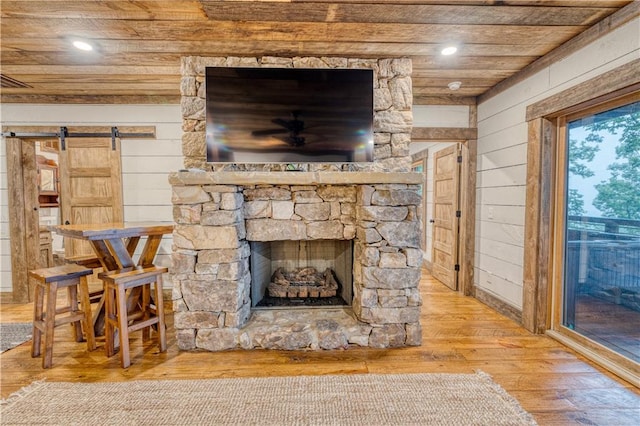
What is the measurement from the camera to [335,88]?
8.06ft

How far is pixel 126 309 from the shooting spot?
227 centimetres

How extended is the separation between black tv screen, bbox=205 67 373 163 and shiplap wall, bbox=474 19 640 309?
1531 mm

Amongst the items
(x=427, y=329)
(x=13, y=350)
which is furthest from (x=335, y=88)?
(x=13, y=350)

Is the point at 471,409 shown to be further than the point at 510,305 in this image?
No

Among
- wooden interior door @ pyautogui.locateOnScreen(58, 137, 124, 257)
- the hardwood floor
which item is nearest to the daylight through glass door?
the hardwood floor

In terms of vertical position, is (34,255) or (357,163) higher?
(357,163)

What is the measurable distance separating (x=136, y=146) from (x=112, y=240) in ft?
5.23

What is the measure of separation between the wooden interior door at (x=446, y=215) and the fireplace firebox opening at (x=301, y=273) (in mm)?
1777

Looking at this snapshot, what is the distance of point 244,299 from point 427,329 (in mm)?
1656

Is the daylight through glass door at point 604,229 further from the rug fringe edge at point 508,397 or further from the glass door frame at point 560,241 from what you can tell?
the rug fringe edge at point 508,397

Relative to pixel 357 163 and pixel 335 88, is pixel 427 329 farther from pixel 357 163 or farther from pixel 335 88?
pixel 335 88

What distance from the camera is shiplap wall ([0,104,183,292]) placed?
3391mm

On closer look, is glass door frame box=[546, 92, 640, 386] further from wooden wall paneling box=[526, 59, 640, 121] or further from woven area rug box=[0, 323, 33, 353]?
woven area rug box=[0, 323, 33, 353]

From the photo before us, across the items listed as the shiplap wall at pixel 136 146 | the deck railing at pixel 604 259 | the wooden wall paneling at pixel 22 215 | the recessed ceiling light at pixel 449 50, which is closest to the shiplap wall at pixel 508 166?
the deck railing at pixel 604 259
